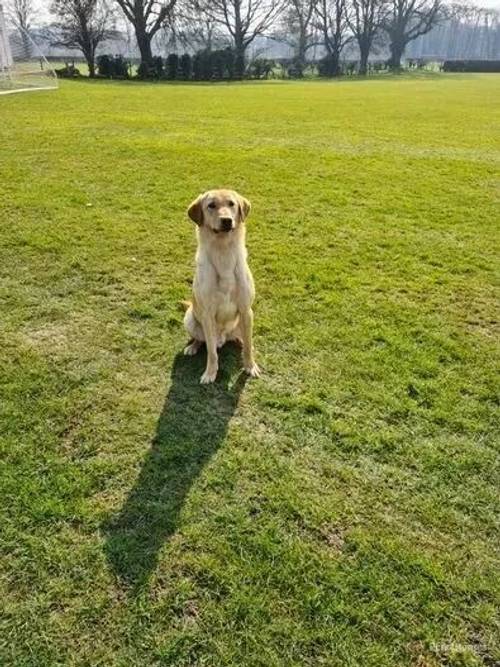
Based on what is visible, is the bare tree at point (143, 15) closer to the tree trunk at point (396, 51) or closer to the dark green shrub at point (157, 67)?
the dark green shrub at point (157, 67)

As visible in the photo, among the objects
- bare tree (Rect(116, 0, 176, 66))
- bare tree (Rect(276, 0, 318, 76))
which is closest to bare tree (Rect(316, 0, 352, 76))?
bare tree (Rect(276, 0, 318, 76))

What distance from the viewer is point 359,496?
2.79 metres

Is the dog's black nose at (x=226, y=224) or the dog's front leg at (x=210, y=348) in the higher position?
the dog's black nose at (x=226, y=224)

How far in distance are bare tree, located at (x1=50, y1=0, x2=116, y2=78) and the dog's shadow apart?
139 feet

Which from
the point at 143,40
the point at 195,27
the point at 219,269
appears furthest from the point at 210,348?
the point at 195,27

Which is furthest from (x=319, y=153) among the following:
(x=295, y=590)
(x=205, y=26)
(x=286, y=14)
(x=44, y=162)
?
(x=286, y=14)

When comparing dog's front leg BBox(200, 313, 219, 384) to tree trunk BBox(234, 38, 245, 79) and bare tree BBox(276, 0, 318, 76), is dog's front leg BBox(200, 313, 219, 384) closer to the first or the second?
tree trunk BBox(234, 38, 245, 79)

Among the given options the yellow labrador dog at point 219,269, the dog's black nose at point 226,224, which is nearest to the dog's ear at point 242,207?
the yellow labrador dog at point 219,269

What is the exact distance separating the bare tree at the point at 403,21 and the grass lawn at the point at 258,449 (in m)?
73.9

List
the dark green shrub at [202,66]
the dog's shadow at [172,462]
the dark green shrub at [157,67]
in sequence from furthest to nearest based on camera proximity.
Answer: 1. the dark green shrub at [202,66]
2. the dark green shrub at [157,67]
3. the dog's shadow at [172,462]

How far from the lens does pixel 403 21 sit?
233ft

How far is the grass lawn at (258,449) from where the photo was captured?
217 cm

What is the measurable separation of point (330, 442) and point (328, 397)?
1.55 ft

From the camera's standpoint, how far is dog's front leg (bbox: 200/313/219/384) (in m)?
3.63
